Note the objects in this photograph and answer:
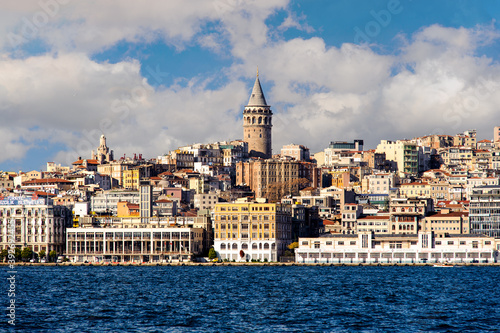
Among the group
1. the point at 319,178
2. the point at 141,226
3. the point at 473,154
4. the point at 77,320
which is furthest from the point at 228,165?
the point at 77,320

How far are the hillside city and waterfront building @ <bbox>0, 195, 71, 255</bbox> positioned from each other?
12cm

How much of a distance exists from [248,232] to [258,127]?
7370cm

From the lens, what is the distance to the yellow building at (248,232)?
386 ft

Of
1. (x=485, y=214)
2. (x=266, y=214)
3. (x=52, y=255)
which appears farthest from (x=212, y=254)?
(x=485, y=214)

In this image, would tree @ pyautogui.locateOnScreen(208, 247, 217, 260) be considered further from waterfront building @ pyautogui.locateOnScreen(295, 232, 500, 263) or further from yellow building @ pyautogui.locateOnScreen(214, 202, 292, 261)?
waterfront building @ pyautogui.locateOnScreen(295, 232, 500, 263)

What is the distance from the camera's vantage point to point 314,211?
13338 cm

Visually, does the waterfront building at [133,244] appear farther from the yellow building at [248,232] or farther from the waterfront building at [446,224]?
the waterfront building at [446,224]

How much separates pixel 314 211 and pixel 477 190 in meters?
21.6

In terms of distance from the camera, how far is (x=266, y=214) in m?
118

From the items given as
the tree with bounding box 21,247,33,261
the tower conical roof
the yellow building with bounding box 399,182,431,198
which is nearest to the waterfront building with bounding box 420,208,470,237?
the yellow building with bounding box 399,182,431,198

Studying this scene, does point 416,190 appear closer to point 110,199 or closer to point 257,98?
point 110,199

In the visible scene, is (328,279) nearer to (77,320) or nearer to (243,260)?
(243,260)

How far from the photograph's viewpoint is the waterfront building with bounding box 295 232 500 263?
367 feet

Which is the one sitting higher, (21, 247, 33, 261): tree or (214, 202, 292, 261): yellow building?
(214, 202, 292, 261): yellow building
